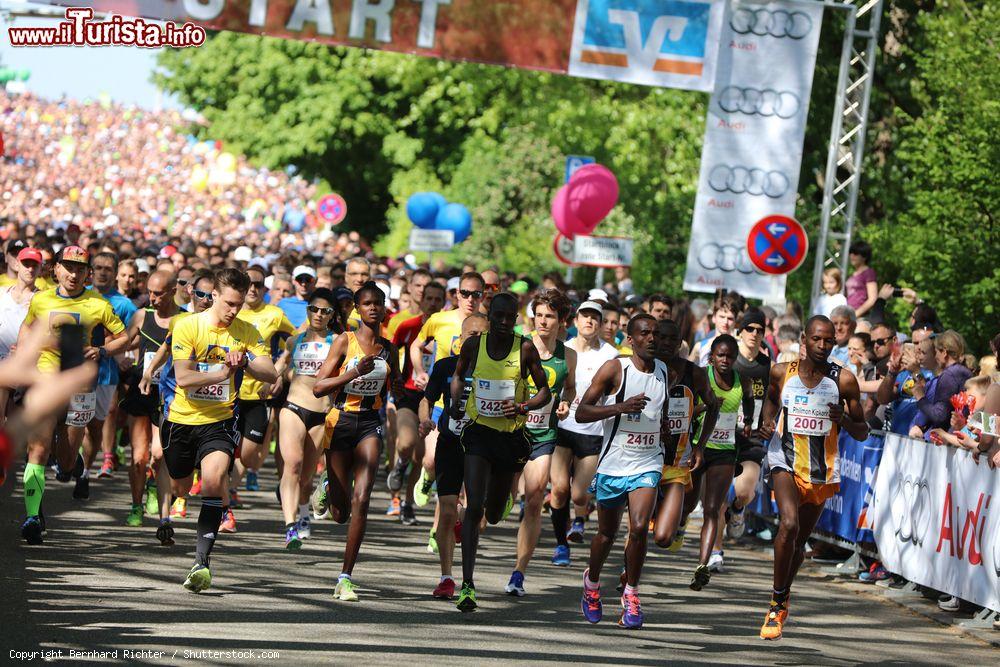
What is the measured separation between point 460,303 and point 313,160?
40.6m

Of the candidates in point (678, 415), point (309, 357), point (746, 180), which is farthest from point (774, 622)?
point (746, 180)

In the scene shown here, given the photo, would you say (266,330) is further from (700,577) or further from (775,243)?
(775,243)

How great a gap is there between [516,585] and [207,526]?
2.07m

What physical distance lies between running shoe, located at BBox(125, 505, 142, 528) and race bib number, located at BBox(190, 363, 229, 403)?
3.03 metres

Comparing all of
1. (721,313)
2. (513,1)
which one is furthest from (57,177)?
(721,313)

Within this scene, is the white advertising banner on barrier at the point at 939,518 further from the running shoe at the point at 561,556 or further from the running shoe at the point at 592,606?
the running shoe at the point at 592,606

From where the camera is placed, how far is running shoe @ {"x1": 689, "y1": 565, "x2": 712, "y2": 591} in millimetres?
12820

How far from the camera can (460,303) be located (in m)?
14.7

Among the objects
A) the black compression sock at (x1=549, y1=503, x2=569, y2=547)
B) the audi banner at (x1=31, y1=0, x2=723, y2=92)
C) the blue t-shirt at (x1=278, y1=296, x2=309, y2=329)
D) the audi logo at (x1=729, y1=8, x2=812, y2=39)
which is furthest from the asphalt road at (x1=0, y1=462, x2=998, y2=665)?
the audi logo at (x1=729, y1=8, x2=812, y2=39)

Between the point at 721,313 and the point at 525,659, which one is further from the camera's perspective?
the point at 721,313

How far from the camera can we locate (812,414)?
37.0 feet

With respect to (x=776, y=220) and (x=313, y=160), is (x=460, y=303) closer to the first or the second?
(x=776, y=220)

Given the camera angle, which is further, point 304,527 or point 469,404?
point 304,527

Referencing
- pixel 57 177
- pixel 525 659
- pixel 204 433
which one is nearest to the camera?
pixel 525 659
